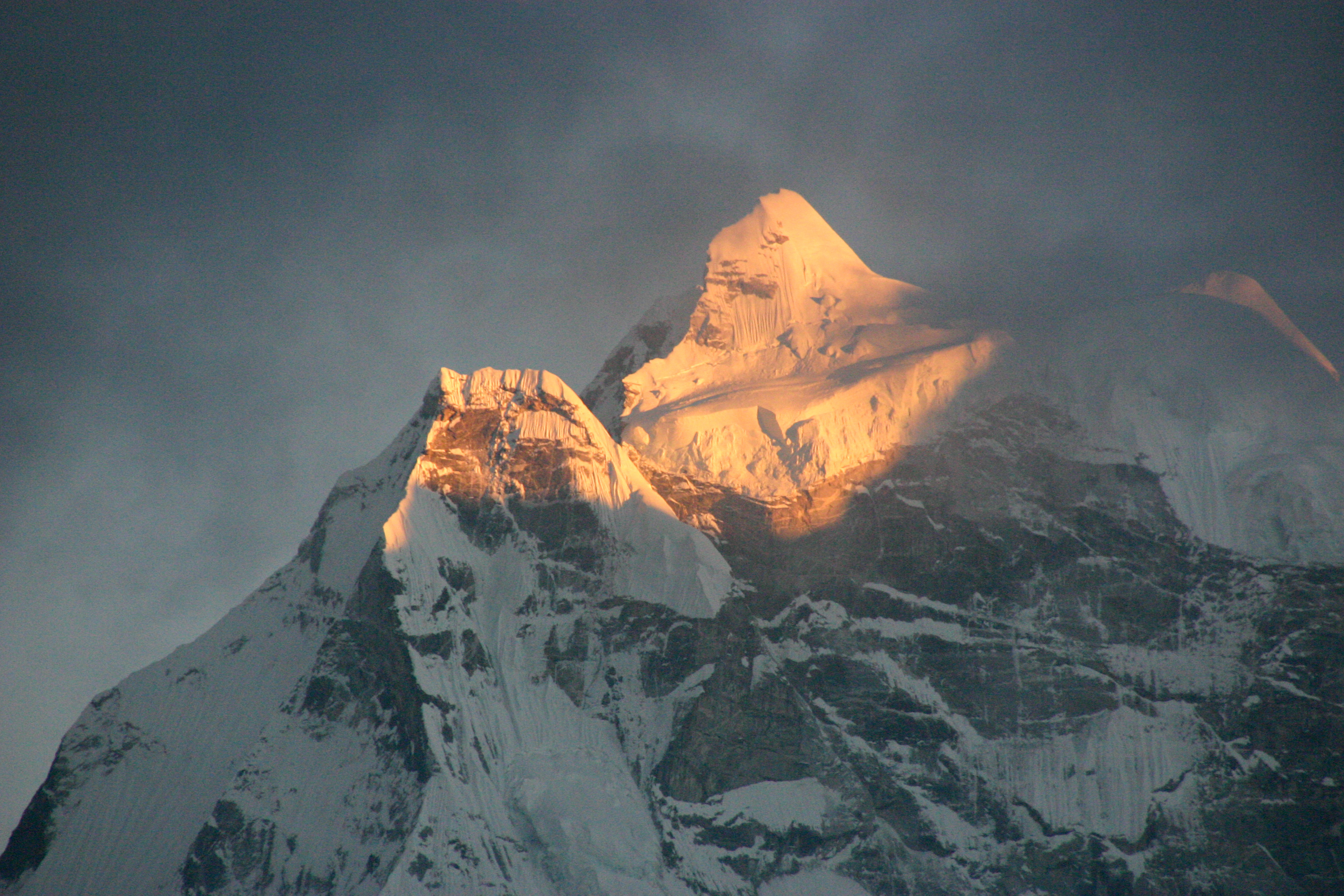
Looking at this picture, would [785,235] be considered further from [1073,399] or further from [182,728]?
[182,728]

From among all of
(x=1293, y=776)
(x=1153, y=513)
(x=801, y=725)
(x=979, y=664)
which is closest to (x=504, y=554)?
(x=801, y=725)

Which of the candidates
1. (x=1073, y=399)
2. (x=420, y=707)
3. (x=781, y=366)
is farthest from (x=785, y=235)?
(x=420, y=707)

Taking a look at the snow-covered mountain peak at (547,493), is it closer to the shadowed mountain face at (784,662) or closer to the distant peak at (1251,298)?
the shadowed mountain face at (784,662)

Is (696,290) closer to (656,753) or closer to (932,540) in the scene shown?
(932,540)

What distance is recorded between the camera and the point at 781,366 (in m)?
163

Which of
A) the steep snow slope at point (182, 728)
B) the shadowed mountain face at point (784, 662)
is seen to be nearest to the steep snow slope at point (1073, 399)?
the shadowed mountain face at point (784, 662)

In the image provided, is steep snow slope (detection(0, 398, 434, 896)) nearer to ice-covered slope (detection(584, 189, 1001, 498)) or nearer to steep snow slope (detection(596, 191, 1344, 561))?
ice-covered slope (detection(584, 189, 1001, 498))

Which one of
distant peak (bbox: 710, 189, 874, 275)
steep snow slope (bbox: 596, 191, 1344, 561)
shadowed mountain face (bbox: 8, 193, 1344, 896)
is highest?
distant peak (bbox: 710, 189, 874, 275)

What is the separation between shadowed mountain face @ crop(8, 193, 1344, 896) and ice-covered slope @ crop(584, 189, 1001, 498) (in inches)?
19.6

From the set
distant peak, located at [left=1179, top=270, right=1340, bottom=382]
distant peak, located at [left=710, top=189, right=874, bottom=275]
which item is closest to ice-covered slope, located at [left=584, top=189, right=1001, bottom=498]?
distant peak, located at [left=710, top=189, right=874, bottom=275]

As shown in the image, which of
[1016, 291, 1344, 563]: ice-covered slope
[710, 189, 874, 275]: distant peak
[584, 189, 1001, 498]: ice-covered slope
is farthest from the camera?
[710, 189, 874, 275]: distant peak

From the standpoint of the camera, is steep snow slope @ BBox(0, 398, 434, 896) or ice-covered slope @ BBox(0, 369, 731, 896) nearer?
ice-covered slope @ BBox(0, 369, 731, 896)

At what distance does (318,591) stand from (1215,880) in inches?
2984

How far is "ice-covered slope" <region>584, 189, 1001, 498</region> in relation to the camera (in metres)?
148
